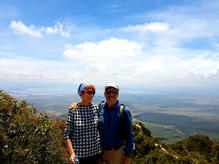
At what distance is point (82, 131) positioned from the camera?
13.1ft

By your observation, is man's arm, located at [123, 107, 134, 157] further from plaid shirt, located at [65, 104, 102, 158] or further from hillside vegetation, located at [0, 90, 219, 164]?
hillside vegetation, located at [0, 90, 219, 164]

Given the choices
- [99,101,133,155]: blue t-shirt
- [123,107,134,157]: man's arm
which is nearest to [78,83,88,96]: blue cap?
[99,101,133,155]: blue t-shirt

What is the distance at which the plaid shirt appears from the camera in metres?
3.96

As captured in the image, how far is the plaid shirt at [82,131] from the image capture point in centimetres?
396

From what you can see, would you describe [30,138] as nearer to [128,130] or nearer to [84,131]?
[84,131]

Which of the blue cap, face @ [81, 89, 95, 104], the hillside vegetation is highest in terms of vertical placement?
the blue cap

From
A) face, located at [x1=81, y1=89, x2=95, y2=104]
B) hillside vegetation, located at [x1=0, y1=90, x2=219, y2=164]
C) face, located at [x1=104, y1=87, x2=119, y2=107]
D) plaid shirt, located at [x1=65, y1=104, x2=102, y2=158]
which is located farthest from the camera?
hillside vegetation, located at [x1=0, y1=90, x2=219, y2=164]

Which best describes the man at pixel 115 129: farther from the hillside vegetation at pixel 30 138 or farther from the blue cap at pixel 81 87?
the hillside vegetation at pixel 30 138

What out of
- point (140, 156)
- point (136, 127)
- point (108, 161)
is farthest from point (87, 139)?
point (136, 127)

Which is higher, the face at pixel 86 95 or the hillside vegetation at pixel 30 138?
the face at pixel 86 95

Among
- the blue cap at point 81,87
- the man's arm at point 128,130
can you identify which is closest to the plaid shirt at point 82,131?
the blue cap at point 81,87

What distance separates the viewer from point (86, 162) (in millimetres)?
4074

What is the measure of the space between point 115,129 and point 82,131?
754 millimetres

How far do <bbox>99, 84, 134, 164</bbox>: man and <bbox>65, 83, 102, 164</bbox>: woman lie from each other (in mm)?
198
